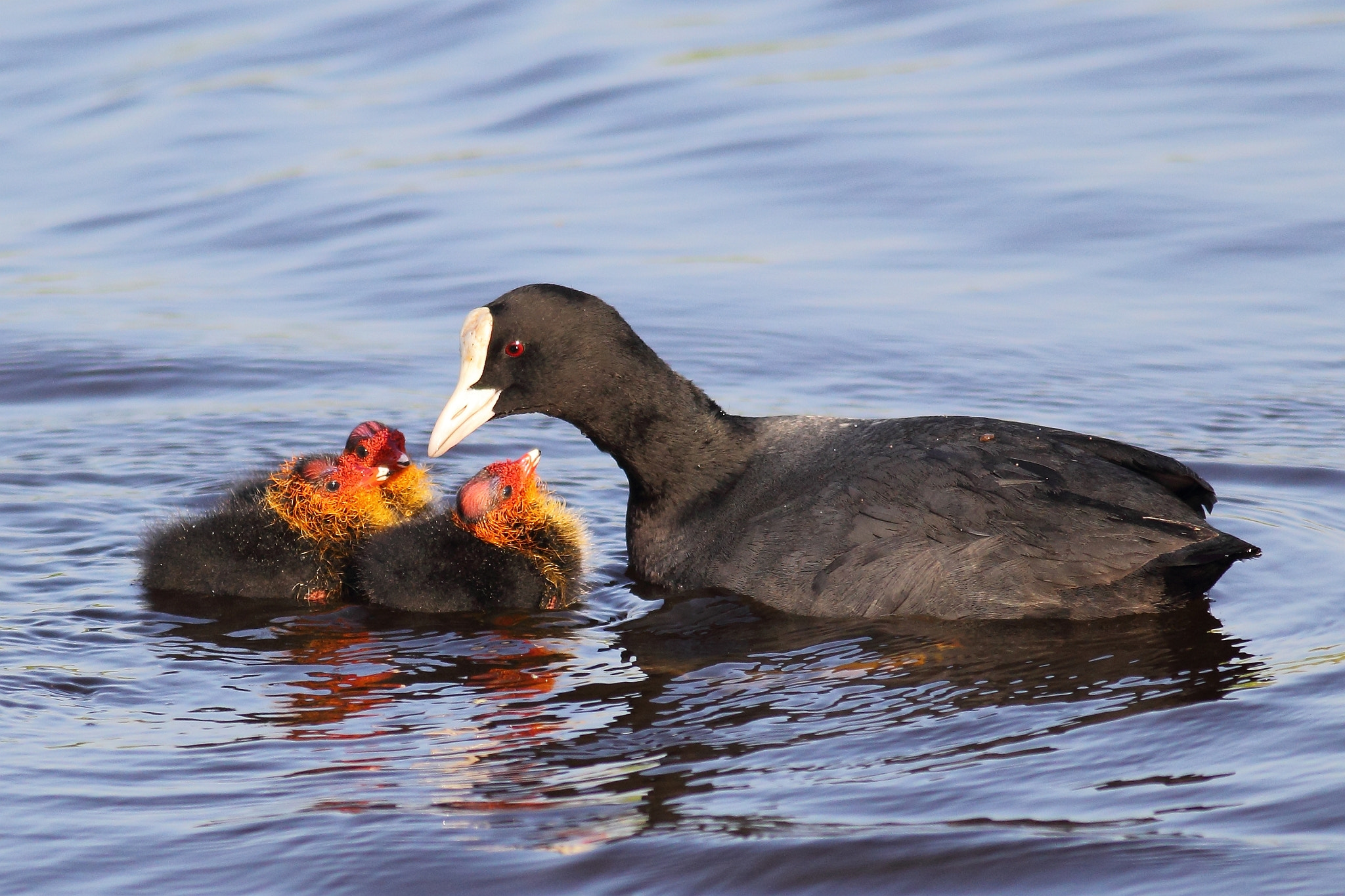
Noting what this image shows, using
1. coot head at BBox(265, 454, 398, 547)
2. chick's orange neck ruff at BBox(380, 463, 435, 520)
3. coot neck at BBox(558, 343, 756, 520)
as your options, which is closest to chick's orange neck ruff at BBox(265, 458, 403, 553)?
coot head at BBox(265, 454, 398, 547)

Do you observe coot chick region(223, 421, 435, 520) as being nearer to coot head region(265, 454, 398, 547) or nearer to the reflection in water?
coot head region(265, 454, 398, 547)

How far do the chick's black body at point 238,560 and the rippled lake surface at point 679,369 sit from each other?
0.44ft

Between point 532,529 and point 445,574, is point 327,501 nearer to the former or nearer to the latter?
point 445,574

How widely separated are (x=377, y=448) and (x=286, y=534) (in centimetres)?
43

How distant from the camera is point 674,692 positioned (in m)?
4.84

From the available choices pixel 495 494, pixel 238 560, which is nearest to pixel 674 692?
pixel 495 494

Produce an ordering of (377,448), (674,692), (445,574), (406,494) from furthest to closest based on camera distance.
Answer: (406,494), (377,448), (445,574), (674,692)

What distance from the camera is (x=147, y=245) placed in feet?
32.5

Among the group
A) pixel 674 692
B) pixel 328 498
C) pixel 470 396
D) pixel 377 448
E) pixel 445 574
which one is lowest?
pixel 674 692

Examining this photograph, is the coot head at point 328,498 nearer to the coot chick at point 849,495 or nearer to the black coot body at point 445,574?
the black coot body at point 445,574

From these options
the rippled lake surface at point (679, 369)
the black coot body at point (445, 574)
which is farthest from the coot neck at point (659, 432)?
the black coot body at point (445, 574)

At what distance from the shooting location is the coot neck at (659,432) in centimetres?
580

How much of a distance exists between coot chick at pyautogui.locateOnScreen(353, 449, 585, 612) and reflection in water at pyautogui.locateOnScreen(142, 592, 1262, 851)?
79mm

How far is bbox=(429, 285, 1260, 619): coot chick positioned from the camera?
512 cm
